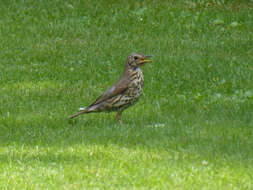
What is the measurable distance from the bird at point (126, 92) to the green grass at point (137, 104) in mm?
285

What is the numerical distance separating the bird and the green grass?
11.2 inches

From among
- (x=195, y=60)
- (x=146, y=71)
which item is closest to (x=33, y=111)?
(x=146, y=71)

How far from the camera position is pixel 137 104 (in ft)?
38.9

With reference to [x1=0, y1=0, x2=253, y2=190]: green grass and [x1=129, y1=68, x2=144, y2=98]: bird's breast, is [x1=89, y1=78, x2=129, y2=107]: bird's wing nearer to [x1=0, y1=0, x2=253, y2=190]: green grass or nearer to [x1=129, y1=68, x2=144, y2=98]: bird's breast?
[x1=129, y1=68, x2=144, y2=98]: bird's breast

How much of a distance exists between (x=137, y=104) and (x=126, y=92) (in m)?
1.64

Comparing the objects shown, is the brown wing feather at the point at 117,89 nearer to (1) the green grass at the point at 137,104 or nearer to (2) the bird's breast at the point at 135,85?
(2) the bird's breast at the point at 135,85

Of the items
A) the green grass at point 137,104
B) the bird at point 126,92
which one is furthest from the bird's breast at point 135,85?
the green grass at point 137,104

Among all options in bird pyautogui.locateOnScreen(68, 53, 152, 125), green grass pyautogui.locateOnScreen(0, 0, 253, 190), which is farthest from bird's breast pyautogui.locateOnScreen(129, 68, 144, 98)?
green grass pyautogui.locateOnScreen(0, 0, 253, 190)

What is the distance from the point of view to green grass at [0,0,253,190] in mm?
8000

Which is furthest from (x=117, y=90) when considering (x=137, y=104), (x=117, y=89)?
(x=137, y=104)

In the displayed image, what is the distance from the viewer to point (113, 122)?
10.7 metres

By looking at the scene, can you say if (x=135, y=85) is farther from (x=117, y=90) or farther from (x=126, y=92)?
(x=117, y=90)

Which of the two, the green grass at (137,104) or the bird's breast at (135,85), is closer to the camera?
the green grass at (137,104)

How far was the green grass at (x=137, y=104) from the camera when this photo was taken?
800 centimetres
